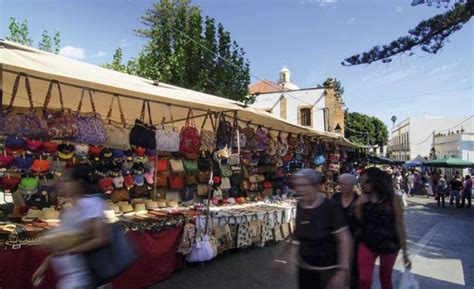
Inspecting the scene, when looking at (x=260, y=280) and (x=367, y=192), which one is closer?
(x=367, y=192)

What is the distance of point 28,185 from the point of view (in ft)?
17.7

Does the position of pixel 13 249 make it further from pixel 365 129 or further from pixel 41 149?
pixel 365 129

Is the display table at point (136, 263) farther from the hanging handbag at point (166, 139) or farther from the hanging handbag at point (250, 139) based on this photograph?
the hanging handbag at point (250, 139)

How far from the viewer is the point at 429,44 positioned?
10992 mm

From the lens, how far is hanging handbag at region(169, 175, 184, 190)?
7.59 m

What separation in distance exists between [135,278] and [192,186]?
2874 millimetres

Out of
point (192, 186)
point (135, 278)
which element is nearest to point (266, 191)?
point (192, 186)

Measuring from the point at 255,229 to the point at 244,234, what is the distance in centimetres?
39

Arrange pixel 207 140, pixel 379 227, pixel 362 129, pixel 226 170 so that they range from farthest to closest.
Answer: pixel 362 129, pixel 226 170, pixel 207 140, pixel 379 227

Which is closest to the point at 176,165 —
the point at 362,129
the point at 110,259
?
the point at 110,259

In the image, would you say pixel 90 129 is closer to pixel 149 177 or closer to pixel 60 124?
pixel 60 124

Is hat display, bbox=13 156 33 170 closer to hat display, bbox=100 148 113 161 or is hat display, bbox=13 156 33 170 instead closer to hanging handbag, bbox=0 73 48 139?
hanging handbag, bbox=0 73 48 139

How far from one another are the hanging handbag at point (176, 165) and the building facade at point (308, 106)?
2174cm

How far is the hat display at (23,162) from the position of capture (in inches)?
201
